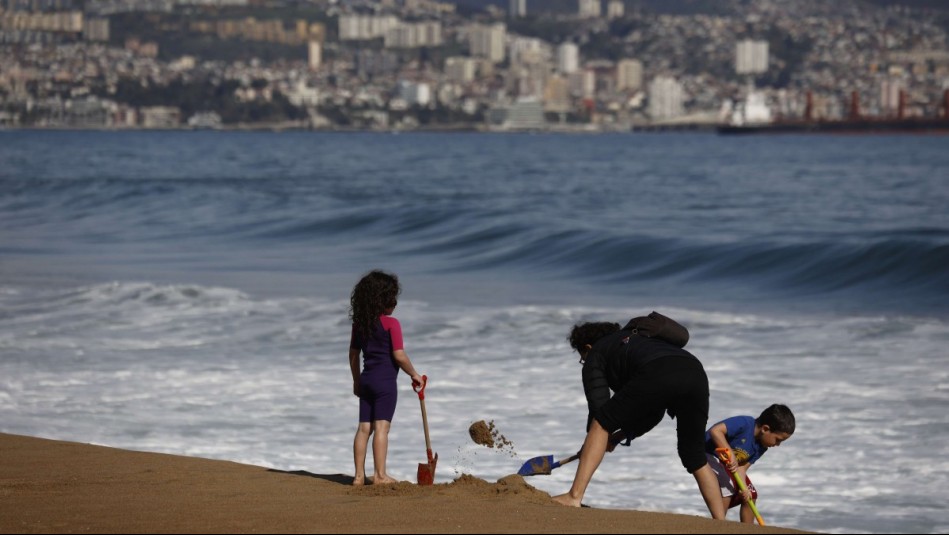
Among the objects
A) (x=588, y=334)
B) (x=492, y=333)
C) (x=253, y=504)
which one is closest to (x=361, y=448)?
(x=253, y=504)

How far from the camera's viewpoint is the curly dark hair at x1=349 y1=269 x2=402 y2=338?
603cm

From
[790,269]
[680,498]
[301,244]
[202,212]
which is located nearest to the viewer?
[680,498]

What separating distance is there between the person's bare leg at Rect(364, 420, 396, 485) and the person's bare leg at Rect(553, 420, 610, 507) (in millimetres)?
1021

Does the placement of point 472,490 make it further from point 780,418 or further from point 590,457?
point 780,418

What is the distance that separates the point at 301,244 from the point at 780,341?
1517 centimetres

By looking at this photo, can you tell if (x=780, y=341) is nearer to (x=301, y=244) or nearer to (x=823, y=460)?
(x=823, y=460)

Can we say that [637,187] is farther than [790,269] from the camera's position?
Yes

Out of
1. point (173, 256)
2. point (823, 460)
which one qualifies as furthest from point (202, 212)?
point (823, 460)

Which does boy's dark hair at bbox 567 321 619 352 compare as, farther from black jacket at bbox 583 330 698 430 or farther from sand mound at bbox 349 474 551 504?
sand mound at bbox 349 474 551 504

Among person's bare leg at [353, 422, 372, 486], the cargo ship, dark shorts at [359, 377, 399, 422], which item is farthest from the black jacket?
the cargo ship

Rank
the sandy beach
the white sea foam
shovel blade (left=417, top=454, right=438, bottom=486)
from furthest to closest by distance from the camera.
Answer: the white sea foam
shovel blade (left=417, top=454, right=438, bottom=486)
the sandy beach

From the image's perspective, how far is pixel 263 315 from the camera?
13.9 meters

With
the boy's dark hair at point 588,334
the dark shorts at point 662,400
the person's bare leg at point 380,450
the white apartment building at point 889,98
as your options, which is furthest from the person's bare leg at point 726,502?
the white apartment building at point 889,98

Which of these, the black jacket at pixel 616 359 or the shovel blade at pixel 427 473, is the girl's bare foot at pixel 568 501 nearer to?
the black jacket at pixel 616 359
